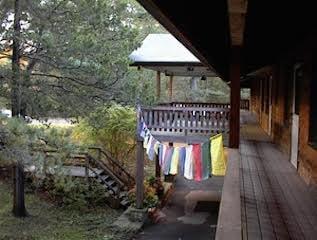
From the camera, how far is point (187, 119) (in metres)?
13.8

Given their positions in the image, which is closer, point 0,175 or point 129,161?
point 0,175

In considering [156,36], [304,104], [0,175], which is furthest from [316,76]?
[156,36]

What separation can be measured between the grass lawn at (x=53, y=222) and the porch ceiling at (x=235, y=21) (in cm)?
622

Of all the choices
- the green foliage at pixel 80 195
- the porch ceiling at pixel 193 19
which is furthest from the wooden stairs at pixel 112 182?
the porch ceiling at pixel 193 19

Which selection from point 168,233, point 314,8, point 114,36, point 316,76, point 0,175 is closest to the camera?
point 314,8

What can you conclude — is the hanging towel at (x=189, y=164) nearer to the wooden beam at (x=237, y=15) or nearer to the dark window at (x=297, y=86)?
the dark window at (x=297, y=86)

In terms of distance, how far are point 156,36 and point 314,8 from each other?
54.7 ft

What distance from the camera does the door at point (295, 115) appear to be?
855 centimetres

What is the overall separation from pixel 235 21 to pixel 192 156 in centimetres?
693

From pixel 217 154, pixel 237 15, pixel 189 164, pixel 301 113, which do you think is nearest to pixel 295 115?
pixel 301 113

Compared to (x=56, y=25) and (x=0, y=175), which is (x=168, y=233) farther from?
(x=0, y=175)

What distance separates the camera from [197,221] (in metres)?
13.5

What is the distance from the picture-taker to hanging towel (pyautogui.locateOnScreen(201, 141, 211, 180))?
36.2 feet

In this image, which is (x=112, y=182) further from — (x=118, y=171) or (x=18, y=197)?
(x=18, y=197)
